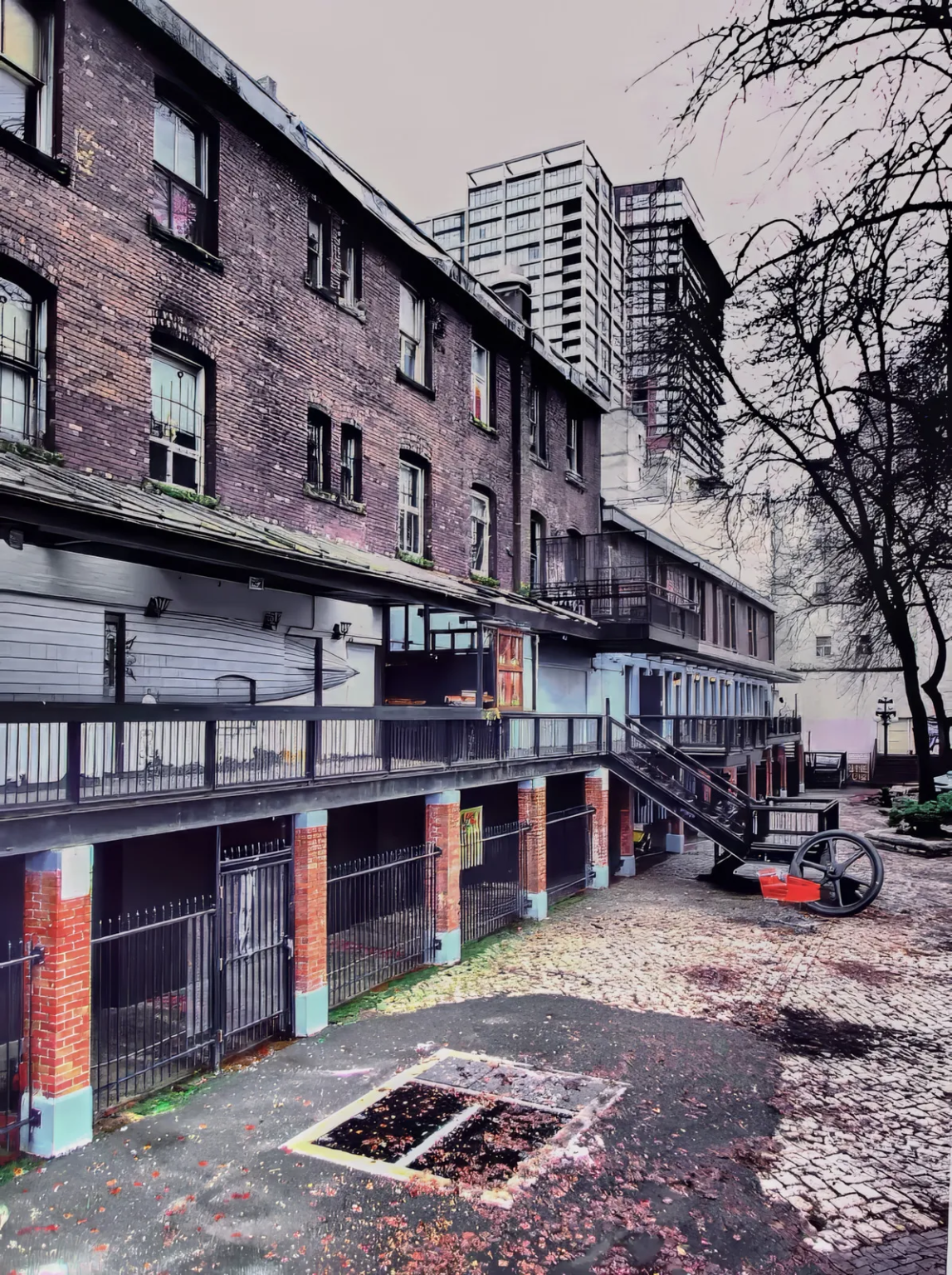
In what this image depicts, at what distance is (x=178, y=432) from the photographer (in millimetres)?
13039

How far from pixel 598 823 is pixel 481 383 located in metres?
11.2

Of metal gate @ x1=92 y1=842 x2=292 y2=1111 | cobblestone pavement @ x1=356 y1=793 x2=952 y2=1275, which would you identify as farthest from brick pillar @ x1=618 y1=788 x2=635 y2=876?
metal gate @ x1=92 y1=842 x2=292 y2=1111

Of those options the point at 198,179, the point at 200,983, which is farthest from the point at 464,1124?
the point at 198,179

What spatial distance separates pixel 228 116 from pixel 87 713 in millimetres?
10732

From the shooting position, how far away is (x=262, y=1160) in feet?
26.0

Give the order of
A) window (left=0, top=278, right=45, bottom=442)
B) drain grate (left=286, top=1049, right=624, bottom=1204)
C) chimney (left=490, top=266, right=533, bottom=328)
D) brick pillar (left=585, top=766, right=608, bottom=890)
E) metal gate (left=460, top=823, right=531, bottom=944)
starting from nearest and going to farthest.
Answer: drain grate (left=286, top=1049, right=624, bottom=1204) < window (left=0, top=278, right=45, bottom=442) < metal gate (left=460, top=823, right=531, bottom=944) < brick pillar (left=585, top=766, right=608, bottom=890) < chimney (left=490, top=266, right=533, bottom=328)

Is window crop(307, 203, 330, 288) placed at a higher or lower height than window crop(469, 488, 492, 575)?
higher

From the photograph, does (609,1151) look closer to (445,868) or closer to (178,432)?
(445,868)

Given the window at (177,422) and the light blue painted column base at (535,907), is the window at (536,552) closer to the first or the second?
the light blue painted column base at (535,907)

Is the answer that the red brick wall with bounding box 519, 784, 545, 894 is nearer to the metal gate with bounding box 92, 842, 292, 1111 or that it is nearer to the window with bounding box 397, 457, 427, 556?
the window with bounding box 397, 457, 427, 556

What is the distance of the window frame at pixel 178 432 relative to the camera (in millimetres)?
12648

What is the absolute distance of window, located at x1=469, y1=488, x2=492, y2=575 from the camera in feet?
69.8

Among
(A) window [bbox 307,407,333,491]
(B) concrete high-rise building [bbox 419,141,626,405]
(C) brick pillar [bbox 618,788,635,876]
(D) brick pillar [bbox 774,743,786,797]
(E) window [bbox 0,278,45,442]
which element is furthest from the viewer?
(B) concrete high-rise building [bbox 419,141,626,405]

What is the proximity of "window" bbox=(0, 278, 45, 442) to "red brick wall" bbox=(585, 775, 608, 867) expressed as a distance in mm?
14461
